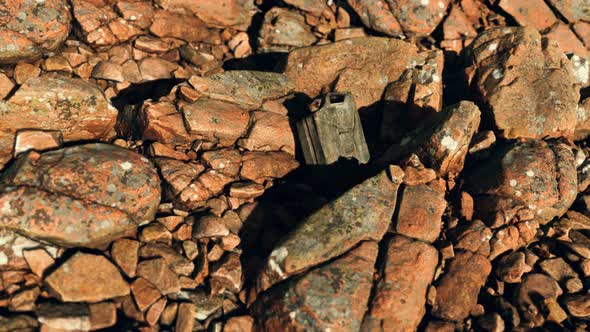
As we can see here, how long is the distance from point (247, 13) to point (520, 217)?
629 cm

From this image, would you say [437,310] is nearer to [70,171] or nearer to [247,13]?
[70,171]

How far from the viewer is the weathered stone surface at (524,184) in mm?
6344

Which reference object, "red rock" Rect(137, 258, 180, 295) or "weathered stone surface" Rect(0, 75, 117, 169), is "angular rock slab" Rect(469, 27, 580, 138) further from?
"weathered stone surface" Rect(0, 75, 117, 169)

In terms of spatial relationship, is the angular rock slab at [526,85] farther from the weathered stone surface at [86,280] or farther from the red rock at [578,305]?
the weathered stone surface at [86,280]

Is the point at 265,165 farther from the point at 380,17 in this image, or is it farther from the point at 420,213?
the point at 380,17

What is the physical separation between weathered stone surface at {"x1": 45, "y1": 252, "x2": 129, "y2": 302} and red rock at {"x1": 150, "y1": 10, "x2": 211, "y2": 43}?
4969mm

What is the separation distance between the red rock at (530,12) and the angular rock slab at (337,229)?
16.3 ft

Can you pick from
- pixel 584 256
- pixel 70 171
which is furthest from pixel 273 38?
pixel 584 256

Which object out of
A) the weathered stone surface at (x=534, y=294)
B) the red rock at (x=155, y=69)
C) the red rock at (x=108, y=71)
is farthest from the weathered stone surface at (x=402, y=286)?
the red rock at (x=108, y=71)

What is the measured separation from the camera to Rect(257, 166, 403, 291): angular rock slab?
5.47 meters

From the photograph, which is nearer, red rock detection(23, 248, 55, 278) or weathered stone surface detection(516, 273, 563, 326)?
red rock detection(23, 248, 55, 278)

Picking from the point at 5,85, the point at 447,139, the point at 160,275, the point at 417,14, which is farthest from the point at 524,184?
the point at 5,85

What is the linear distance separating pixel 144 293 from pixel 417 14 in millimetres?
6717

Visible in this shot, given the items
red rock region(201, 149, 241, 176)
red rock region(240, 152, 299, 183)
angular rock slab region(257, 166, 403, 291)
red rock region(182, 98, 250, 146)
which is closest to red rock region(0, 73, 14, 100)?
red rock region(182, 98, 250, 146)
